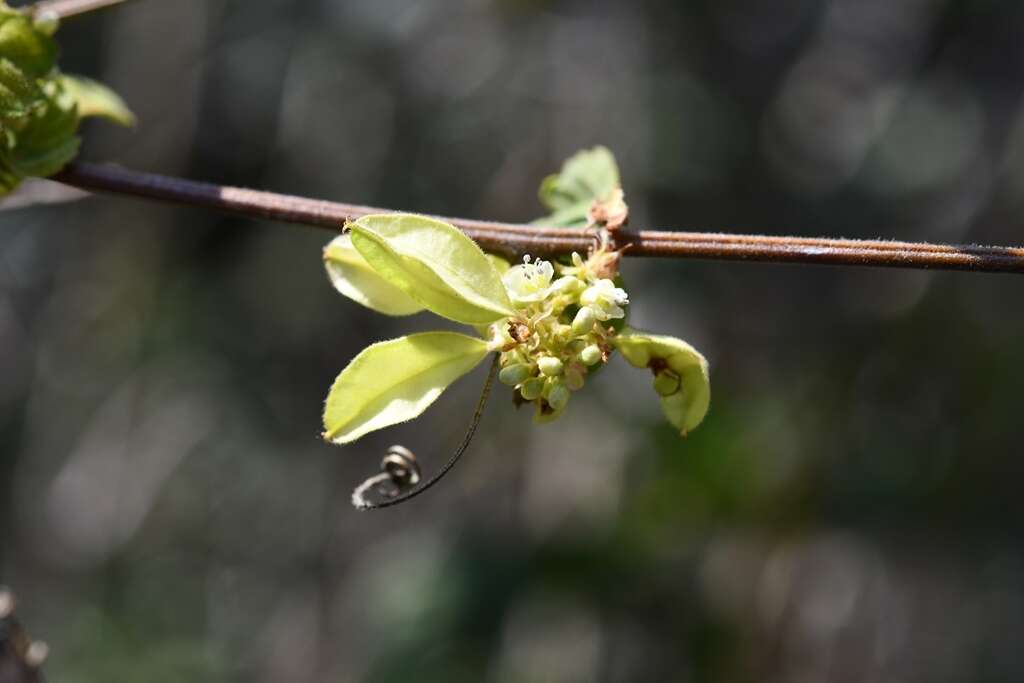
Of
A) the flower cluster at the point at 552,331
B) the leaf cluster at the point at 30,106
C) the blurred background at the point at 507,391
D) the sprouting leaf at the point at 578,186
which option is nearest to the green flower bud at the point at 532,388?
the flower cluster at the point at 552,331

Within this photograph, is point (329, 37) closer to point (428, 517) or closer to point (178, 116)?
point (178, 116)

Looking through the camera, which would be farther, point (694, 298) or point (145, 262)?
point (145, 262)

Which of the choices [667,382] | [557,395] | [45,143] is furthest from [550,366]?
[45,143]

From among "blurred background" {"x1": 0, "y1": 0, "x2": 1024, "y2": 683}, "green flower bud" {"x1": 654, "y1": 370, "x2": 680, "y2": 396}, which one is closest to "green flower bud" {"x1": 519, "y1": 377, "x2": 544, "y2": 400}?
"green flower bud" {"x1": 654, "y1": 370, "x2": 680, "y2": 396}

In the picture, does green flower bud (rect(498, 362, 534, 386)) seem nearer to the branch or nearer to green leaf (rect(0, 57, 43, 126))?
the branch

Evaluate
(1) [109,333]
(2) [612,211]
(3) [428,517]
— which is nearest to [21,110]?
(2) [612,211]
